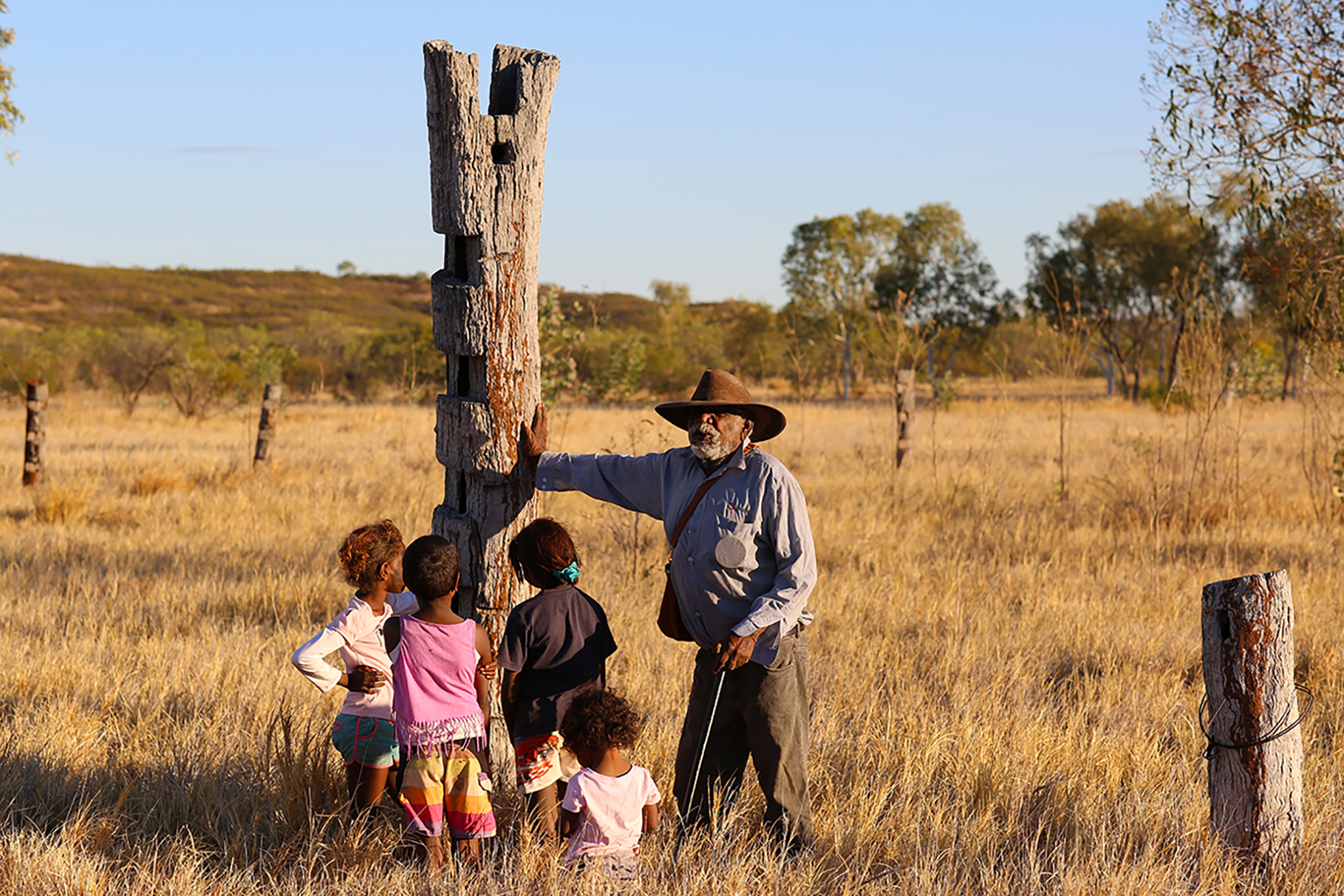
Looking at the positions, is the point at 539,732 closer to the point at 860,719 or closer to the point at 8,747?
the point at 860,719

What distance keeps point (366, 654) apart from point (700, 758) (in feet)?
4.49

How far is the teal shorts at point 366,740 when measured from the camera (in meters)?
3.84

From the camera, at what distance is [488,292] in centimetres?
404

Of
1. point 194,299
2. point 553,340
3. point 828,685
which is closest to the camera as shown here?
point 828,685

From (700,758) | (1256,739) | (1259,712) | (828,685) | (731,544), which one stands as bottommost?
(828,685)

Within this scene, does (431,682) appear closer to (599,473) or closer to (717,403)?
(599,473)

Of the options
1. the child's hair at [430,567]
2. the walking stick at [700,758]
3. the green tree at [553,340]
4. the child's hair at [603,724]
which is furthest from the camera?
the green tree at [553,340]

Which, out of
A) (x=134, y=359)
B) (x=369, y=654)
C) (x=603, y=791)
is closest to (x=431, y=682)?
(x=369, y=654)

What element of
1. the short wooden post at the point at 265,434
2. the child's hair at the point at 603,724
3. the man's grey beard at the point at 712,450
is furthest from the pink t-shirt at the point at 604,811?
the short wooden post at the point at 265,434

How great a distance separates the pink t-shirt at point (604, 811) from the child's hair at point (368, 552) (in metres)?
1.05

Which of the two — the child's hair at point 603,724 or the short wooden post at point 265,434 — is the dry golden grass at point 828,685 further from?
the short wooden post at point 265,434

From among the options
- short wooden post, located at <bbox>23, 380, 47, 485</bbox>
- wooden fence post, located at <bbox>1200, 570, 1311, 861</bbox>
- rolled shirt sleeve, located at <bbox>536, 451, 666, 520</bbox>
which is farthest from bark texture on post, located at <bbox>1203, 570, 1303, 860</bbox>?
short wooden post, located at <bbox>23, 380, 47, 485</bbox>

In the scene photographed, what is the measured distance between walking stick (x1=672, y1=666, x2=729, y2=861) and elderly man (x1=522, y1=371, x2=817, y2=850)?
0.01 m

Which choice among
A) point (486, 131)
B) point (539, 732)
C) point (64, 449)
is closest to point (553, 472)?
point (539, 732)
